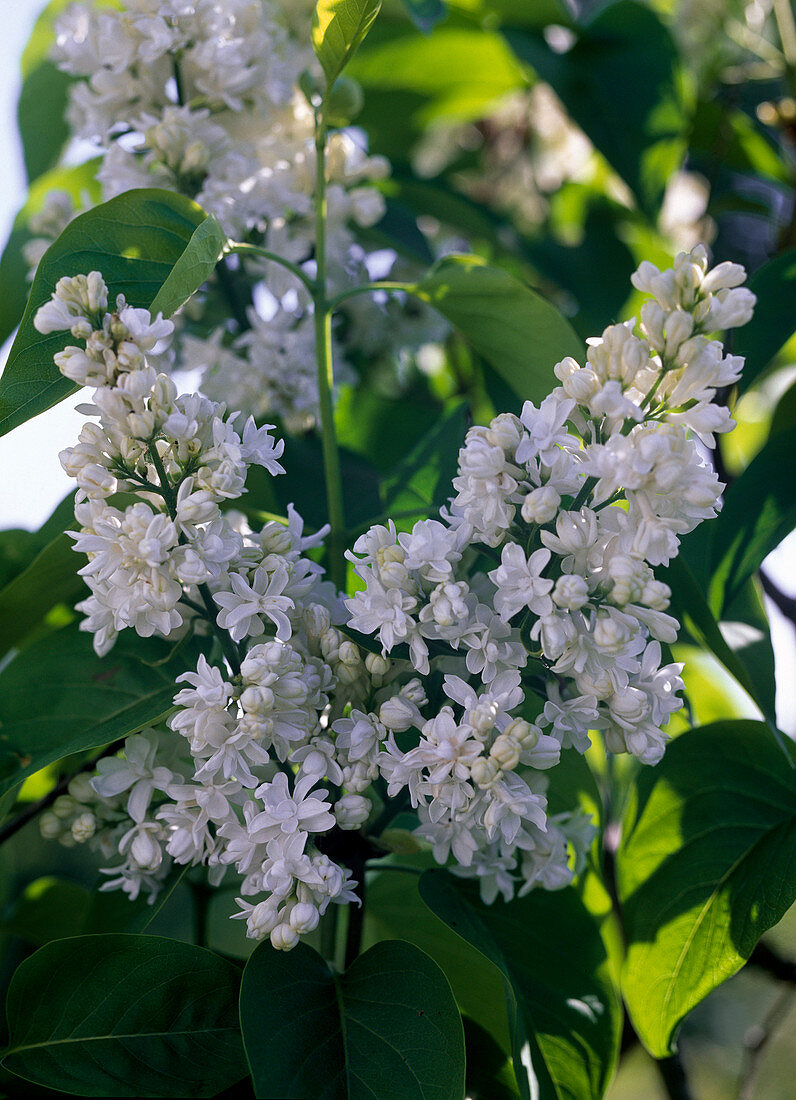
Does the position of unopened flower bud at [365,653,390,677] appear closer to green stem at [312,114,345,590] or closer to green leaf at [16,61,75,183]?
green stem at [312,114,345,590]

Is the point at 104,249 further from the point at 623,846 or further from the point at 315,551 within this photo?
the point at 623,846

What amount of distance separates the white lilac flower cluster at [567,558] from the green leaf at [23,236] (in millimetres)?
523

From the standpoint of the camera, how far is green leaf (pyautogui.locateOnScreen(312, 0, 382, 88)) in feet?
1.75

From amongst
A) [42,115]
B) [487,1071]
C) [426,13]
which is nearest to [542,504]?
[487,1071]

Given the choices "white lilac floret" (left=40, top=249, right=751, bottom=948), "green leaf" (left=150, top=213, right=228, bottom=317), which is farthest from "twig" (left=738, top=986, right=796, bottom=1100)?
"green leaf" (left=150, top=213, right=228, bottom=317)

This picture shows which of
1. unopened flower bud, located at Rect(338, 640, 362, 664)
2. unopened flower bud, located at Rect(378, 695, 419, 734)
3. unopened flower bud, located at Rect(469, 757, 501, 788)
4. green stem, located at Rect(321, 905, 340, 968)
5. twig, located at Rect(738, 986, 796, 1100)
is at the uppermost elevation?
unopened flower bud, located at Rect(338, 640, 362, 664)

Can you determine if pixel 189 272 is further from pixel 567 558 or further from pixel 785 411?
pixel 785 411

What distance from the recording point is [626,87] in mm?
1028

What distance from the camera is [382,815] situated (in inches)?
20.2

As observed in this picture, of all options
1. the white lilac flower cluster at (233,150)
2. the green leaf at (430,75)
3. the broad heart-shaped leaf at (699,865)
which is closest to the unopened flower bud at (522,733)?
the broad heart-shaped leaf at (699,865)

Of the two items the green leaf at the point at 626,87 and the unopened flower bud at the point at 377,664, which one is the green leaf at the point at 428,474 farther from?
the green leaf at the point at 626,87

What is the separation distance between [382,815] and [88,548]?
0.21 meters

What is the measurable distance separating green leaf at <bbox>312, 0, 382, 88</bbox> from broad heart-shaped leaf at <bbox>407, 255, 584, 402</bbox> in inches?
5.4

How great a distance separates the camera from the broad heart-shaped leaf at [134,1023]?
492 millimetres
